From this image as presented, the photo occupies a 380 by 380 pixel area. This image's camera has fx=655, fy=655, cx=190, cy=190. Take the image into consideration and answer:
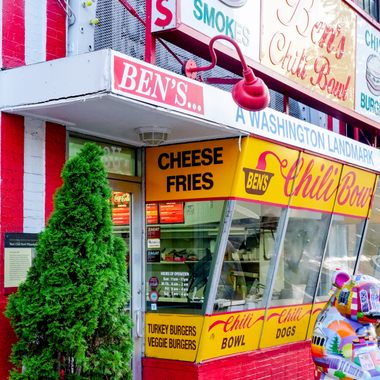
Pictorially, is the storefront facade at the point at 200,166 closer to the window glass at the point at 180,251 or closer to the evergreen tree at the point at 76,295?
the window glass at the point at 180,251

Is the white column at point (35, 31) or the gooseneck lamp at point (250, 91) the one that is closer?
the gooseneck lamp at point (250, 91)

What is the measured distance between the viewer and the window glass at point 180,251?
6.90m

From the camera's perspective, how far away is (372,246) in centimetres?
1067

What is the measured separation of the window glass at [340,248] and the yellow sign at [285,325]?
0.52 m

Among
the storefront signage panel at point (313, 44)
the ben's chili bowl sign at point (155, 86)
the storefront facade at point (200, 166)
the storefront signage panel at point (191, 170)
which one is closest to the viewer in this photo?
the ben's chili bowl sign at point (155, 86)

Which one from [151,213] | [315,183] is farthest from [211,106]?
[315,183]

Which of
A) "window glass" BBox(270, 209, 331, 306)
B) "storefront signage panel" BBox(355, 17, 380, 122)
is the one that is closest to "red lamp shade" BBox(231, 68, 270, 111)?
"window glass" BBox(270, 209, 331, 306)

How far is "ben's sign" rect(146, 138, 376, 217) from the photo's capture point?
22.2 ft

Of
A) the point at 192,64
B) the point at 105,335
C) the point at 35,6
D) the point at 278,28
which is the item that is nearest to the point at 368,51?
the point at 278,28

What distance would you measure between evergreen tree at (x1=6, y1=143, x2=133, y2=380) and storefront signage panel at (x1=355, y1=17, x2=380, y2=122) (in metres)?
5.66

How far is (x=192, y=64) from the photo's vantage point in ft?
20.9

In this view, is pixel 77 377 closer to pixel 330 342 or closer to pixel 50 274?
pixel 50 274

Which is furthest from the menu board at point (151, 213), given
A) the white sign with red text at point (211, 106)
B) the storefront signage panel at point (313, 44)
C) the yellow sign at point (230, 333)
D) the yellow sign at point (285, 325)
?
the storefront signage panel at point (313, 44)

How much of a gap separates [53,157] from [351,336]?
3096mm
